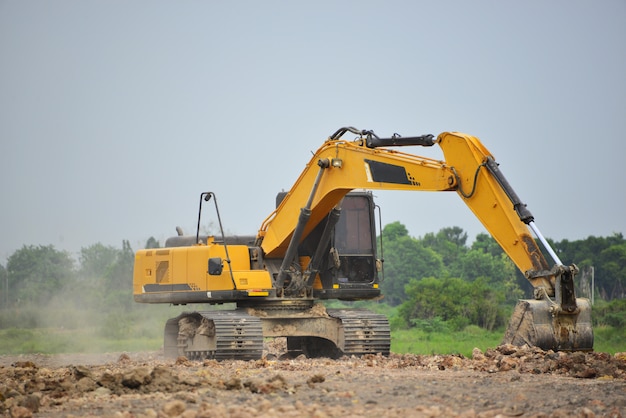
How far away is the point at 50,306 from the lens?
33438 millimetres

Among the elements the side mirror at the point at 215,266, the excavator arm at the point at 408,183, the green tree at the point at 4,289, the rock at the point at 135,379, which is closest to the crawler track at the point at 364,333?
the excavator arm at the point at 408,183

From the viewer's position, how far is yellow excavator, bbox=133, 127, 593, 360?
1677 centimetres

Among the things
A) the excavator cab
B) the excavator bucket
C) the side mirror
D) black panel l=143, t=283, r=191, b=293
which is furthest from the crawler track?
the excavator bucket

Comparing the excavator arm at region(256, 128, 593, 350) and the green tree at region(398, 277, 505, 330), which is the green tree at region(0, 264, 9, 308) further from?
the excavator arm at region(256, 128, 593, 350)

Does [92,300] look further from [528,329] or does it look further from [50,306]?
[528,329]

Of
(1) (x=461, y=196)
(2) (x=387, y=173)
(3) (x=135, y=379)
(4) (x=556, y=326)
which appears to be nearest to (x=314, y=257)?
(2) (x=387, y=173)

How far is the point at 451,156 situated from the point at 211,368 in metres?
4.73

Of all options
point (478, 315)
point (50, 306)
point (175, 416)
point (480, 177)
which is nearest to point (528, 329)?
point (480, 177)

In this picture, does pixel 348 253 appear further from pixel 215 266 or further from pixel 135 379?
pixel 135 379

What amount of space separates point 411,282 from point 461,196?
3259 cm

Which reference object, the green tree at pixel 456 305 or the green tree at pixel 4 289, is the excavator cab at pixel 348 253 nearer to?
the green tree at pixel 456 305

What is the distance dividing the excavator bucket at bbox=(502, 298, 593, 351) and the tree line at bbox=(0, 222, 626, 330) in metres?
9.15

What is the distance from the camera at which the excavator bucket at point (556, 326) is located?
15016 mm

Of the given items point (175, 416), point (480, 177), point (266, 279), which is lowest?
point (175, 416)
